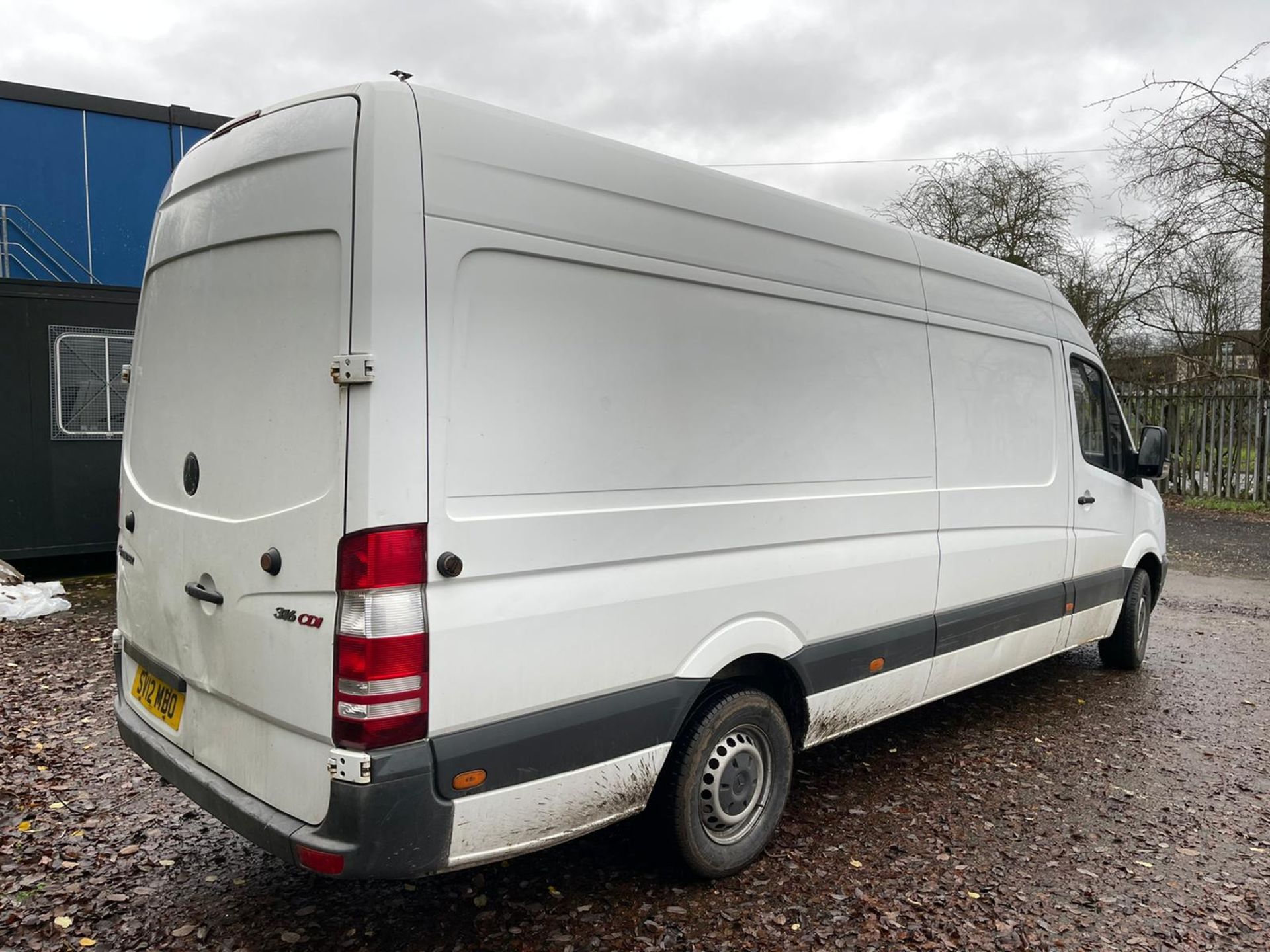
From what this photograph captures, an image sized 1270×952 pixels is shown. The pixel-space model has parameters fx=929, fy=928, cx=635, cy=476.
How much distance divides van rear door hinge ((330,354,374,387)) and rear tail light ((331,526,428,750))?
14.8 inches

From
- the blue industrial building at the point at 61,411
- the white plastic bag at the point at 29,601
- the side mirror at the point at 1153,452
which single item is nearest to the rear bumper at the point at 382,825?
the side mirror at the point at 1153,452

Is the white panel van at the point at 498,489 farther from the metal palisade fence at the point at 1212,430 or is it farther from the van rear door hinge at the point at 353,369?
the metal palisade fence at the point at 1212,430

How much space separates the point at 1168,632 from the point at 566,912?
5913 millimetres

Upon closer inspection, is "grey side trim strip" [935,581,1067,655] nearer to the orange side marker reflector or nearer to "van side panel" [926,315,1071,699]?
"van side panel" [926,315,1071,699]

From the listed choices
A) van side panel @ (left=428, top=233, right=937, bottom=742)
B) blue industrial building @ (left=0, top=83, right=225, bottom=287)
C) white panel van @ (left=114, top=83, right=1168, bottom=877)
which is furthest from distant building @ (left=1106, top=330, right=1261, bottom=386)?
blue industrial building @ (left=0, top=83, right=225, bottom=287)

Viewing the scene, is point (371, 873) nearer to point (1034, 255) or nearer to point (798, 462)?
point (798, 462)

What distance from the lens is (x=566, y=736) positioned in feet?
8.75

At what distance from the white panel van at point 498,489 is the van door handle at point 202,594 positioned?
0.09 ft

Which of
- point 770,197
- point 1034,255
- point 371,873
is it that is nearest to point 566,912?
point 371,873

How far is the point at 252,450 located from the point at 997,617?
3.44 meters

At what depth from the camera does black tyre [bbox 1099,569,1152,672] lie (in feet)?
19.1

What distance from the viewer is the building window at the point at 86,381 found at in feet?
26.8

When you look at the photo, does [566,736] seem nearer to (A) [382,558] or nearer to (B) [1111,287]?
(A) [382,558]

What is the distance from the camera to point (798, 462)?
340cm
